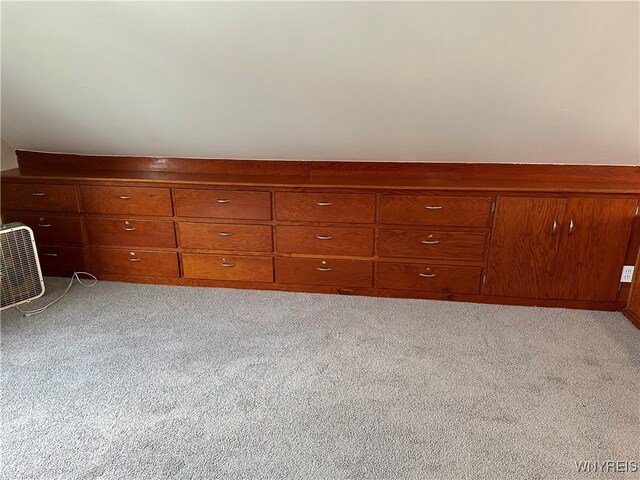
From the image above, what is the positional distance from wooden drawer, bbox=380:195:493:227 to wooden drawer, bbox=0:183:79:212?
2.00 metres

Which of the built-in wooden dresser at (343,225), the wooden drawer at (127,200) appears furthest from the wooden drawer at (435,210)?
the wooden drawer at (127,200)

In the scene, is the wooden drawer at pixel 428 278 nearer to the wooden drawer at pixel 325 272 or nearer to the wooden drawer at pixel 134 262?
the wooden drawer at pixel 325 272

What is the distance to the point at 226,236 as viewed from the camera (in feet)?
9.45

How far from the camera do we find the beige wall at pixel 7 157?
314cm

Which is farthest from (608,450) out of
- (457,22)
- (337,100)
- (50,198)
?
(50,198)

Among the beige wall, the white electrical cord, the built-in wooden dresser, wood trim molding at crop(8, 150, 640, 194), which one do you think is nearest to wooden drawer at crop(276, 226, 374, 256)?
the built-in wooden dresser

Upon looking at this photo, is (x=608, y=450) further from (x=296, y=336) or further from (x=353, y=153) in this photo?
(x=353, y=153)

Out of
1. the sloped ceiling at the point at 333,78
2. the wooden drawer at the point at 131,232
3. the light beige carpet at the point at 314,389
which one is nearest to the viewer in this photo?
the light beige carpet at the point at 314,389

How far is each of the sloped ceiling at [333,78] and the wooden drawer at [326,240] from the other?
48 cm

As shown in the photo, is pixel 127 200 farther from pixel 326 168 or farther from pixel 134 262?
pixel 326 168

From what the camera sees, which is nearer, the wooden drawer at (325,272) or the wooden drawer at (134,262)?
the wooden drawer at (325,272)

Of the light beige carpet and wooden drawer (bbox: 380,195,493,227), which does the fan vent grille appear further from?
wooden drawer (bbox: 380,195,493,227)

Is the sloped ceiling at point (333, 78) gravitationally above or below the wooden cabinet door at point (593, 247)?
above

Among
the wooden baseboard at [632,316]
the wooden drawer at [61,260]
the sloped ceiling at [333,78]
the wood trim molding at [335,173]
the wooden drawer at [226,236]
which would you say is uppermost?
the sloped ceiling at [333,78]
